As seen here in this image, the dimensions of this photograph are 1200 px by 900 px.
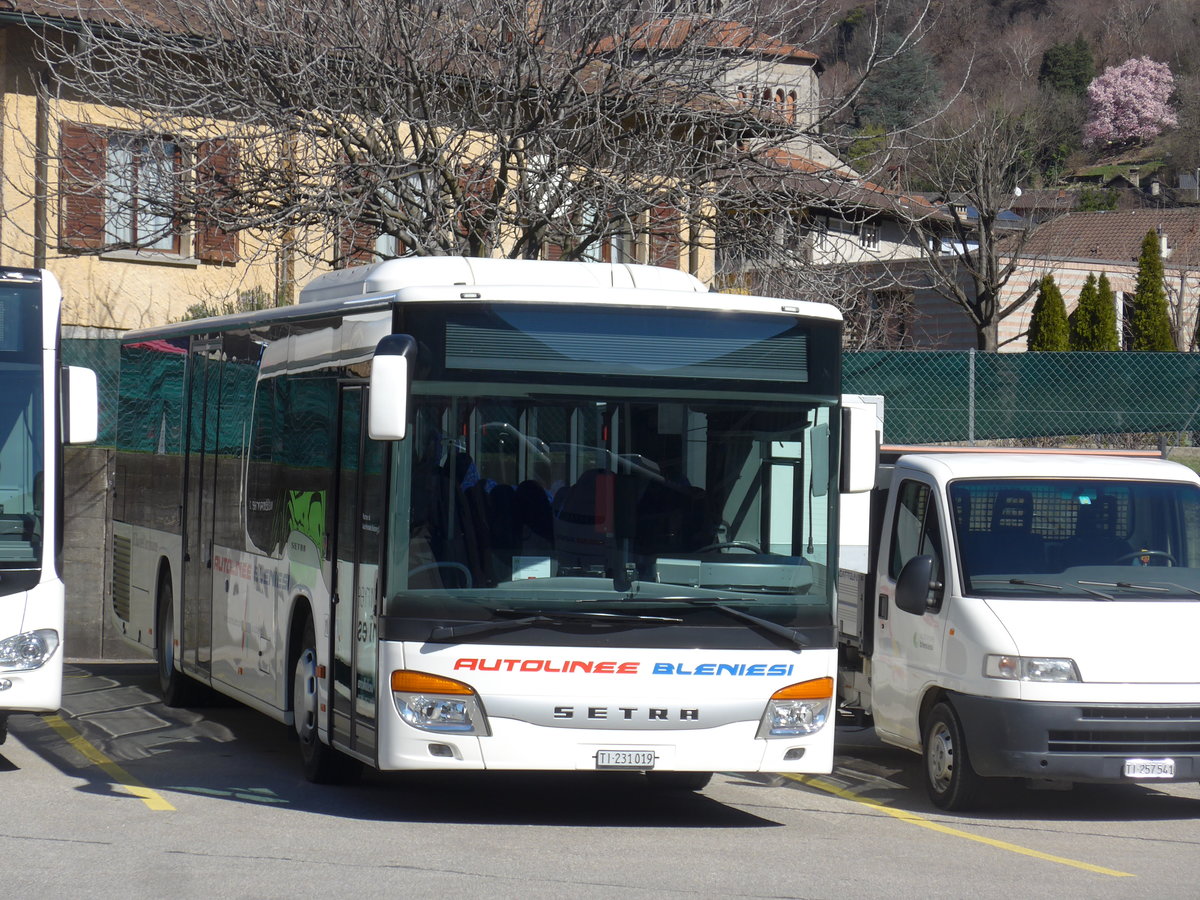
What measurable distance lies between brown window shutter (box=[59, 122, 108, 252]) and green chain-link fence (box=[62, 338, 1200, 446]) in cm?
192

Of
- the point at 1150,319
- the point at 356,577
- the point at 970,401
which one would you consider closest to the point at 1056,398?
the point at 970,401

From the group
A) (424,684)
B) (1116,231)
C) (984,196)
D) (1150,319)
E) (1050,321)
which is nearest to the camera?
(424,684)

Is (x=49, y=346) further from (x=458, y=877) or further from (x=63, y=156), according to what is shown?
(x=63, y=156)

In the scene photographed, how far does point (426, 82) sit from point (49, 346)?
8.45 metres

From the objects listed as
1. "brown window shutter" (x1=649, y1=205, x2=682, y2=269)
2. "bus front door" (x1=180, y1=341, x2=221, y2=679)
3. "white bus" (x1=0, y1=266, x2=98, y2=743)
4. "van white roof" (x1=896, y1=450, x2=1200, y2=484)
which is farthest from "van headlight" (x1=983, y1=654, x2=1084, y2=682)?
"brown window shutter" (x1=649, y1=205, x2=682, y2=269)

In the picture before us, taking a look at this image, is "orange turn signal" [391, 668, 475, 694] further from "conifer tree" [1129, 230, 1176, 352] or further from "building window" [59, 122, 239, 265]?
"conifer tree" [1129, 230, 1176, 352]

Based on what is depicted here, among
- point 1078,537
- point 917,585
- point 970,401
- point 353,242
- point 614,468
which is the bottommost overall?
point 917,585

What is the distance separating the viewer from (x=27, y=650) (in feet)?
31.0

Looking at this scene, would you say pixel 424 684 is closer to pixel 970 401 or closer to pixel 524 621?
pixel 524 621

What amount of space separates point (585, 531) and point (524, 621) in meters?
0.52

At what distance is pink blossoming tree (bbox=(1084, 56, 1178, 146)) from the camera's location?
114750 millimetres

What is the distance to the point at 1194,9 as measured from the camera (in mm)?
122438

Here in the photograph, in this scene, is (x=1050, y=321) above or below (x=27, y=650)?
above

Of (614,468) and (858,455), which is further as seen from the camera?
(858,455)
